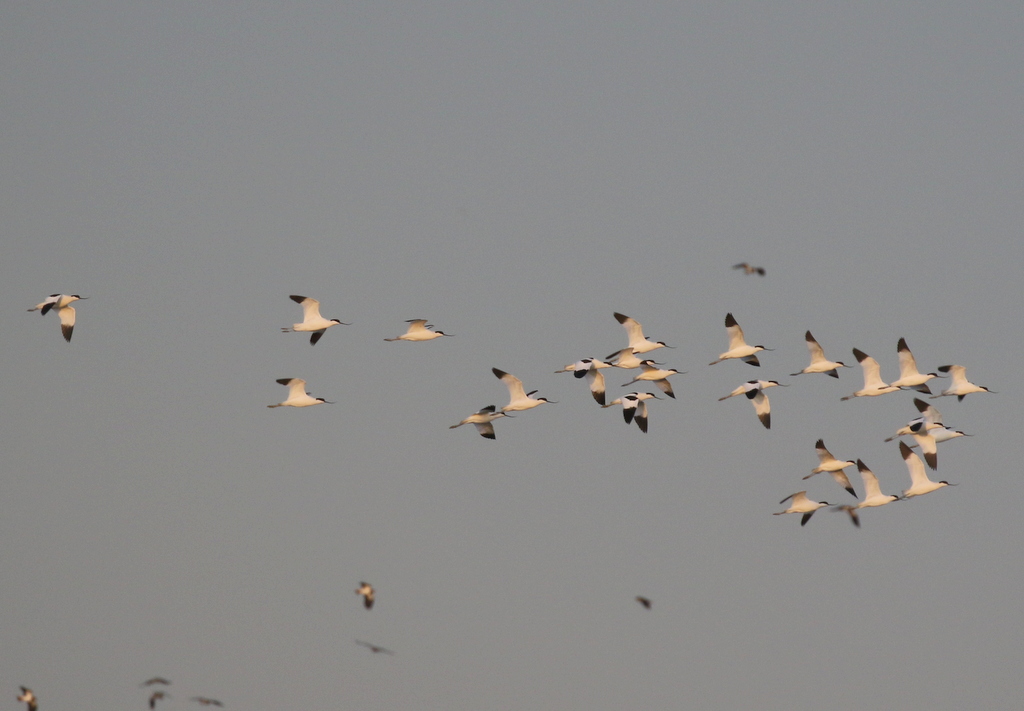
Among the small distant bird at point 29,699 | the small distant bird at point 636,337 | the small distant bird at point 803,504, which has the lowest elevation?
the small distant bird at point 29,699

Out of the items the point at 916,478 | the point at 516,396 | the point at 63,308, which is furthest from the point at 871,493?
the point at 63,308

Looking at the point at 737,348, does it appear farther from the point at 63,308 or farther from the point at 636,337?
the point at 63,308

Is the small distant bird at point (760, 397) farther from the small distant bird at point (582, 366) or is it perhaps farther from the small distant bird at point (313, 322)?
the small distant bird at point (313, 322)

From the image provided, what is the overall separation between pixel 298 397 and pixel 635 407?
9.33 m

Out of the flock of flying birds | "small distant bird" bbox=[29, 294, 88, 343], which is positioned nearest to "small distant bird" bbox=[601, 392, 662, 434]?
the flock of flying birds

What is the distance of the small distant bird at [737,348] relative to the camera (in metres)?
48.5

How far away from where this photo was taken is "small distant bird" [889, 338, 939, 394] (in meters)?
48.2

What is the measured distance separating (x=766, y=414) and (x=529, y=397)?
706 cm

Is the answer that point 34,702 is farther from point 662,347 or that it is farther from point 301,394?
point 662,347

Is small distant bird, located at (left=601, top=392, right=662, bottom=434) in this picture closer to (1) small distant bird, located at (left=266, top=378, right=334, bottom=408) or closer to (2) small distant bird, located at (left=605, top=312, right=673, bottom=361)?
(2) small distant bird, located at (left=605, top=312, right=673, bottom=361)

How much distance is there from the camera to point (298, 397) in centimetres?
4762

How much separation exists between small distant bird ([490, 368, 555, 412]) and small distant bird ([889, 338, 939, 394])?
32.5 ft

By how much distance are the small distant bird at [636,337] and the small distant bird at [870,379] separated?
5.35 m

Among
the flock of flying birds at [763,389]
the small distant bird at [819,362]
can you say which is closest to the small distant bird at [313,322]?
the flock of flying birds at [763,389]
